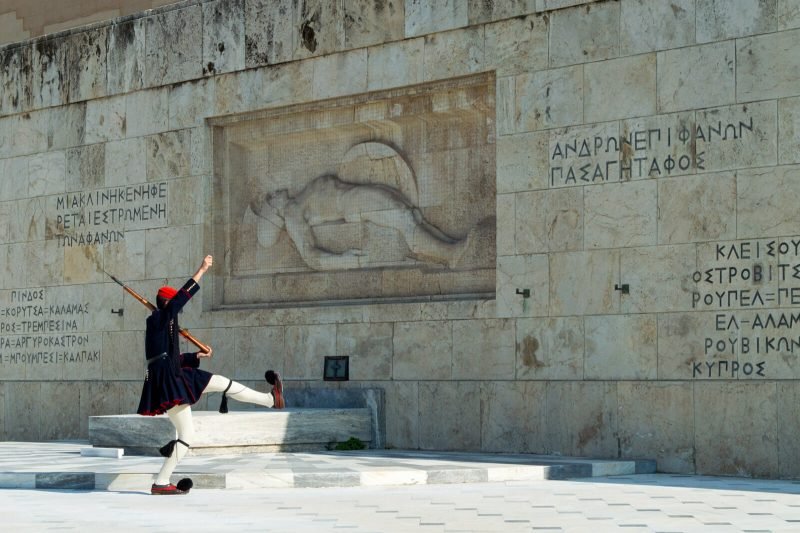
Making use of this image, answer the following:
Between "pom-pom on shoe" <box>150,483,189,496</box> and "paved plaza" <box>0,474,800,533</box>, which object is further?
"pom-pom on shoe" <box>150,483,189,496</box>

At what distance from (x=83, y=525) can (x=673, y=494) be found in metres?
4.73

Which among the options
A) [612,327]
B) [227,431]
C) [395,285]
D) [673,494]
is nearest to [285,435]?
[227,431]

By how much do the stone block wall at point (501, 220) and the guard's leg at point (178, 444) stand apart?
14.3 ft

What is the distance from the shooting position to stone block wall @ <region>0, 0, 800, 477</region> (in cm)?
1379

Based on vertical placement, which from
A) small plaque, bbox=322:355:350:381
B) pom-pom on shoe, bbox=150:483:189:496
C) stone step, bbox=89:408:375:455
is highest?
small plaque, bbox=322:355:350:381

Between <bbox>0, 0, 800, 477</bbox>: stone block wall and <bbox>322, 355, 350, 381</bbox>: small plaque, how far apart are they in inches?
5.4

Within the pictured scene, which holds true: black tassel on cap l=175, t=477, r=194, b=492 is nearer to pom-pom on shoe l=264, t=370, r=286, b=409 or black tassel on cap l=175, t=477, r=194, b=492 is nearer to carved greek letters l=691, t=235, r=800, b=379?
pom-pom on shoe l=264, t=370, r=286, b=409

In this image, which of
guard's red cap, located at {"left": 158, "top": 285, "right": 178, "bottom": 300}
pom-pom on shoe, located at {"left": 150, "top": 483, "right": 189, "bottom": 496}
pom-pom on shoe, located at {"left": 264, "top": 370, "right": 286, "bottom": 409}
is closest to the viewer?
pom-pom on shoe, located at {"left": 150, "top": 483, "right": 189, "bottom": 496}

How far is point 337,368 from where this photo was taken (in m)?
16.8

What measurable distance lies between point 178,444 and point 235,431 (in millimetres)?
3223

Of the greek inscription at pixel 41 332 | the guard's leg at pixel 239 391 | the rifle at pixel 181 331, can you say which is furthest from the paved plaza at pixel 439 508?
the greek inscription at pixel 41 332

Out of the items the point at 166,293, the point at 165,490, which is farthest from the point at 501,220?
the point at 165,490

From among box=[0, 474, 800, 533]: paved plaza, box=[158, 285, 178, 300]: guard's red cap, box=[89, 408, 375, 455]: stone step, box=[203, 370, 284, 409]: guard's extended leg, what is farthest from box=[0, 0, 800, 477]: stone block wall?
box=[158, 285, 178, 300]: guard's red cap

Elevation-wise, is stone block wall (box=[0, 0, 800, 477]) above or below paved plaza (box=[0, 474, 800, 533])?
above
